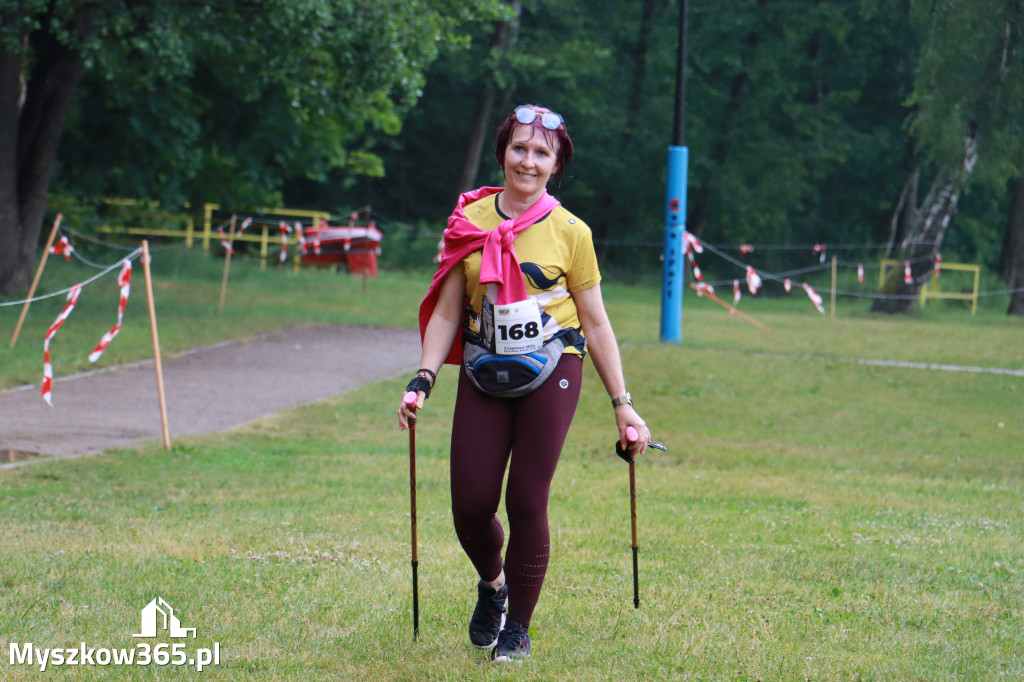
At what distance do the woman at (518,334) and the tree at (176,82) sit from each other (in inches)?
518

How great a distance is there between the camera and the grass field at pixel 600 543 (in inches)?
180

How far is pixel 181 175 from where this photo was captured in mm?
26172

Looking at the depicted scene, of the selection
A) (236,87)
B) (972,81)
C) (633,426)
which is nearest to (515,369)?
(633,426)

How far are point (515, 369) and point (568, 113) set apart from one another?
127 feet

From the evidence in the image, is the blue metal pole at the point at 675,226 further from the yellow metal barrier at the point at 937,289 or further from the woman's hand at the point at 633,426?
the woman's hand at the point at 633,426

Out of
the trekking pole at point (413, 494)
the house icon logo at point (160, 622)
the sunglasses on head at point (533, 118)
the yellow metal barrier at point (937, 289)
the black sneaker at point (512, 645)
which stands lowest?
the yellow metal barrier at point (937, 289)

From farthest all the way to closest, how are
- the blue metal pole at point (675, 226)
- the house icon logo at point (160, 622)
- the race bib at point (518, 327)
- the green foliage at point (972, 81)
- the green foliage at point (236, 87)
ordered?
the green foliage at point (972, 81), the blue metal pole at point (675, 226), the green foliage at point (236, 87), the house icon logo at point (160, 622), the race bib at point (518, 327)

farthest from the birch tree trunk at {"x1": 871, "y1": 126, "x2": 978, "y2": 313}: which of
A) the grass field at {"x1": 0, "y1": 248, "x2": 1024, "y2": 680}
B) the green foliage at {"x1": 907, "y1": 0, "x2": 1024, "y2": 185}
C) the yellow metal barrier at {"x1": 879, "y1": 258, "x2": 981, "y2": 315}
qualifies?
the grass field at {"x1": 0, "y1": 248, "x2": 1024, "y2": 680}

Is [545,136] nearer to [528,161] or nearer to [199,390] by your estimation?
[528,161]

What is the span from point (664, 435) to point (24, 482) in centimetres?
599

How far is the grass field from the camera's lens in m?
4.58

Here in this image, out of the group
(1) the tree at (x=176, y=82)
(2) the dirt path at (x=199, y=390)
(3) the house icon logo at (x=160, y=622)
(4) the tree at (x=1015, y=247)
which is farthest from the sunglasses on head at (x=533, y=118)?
(4) the tree at (x=1015, y=247)

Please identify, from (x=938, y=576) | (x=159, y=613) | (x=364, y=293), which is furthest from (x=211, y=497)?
(x=364, y=293)

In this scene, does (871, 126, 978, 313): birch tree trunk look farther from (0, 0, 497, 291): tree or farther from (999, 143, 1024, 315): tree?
(0, 0, 497, 291): tree
